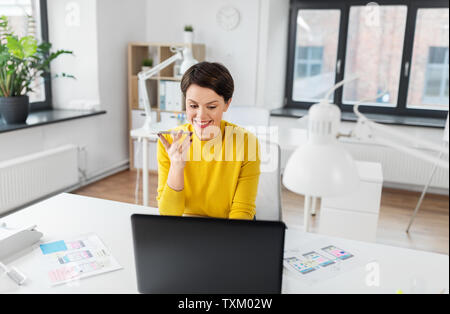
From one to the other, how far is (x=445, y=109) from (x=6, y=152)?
4191 millimetres

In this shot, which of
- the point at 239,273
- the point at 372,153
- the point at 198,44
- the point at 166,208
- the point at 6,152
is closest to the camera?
the point at 239,273

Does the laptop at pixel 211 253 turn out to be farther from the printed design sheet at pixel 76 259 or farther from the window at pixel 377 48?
the window at pixel 377 48

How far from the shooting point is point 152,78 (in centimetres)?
452

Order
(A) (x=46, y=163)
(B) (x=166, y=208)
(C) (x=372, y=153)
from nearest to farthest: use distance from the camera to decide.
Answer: (B) (x=166, y=208) → (A) (x=46, y=163) → (C) (x=372, y=153)

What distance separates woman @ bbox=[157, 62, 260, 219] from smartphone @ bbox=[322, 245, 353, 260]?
1.01 feet

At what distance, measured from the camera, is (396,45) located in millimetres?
4410

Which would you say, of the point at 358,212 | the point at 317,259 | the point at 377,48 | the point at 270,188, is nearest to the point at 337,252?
the point at 317,259

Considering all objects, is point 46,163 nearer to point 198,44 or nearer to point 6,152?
point 6,152

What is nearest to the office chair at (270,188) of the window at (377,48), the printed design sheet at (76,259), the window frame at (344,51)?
the printed design sheet at (76,259)

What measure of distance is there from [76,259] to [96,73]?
10.3ft

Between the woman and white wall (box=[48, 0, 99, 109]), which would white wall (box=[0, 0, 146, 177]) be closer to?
white wall (box=[48, 0, 99, 109])

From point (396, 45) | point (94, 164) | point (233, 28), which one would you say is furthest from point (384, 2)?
point (94, 164)

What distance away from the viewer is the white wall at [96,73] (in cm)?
398

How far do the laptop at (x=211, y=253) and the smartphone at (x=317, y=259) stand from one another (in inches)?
14.8
